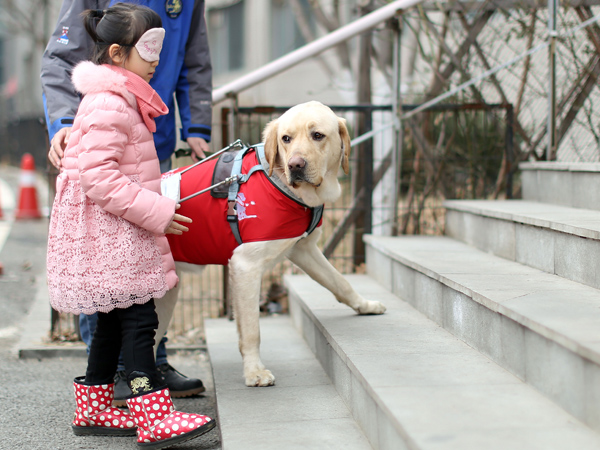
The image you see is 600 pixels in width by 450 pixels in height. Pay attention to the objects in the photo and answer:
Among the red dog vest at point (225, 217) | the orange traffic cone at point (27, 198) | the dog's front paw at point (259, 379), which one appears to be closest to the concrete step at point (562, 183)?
the red dog vest at point (225, 217)

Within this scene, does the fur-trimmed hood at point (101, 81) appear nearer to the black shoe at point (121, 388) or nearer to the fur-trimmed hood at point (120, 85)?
the fur-trimmed hood at point (120, 85)

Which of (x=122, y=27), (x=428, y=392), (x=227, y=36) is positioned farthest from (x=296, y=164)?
(x=227, y=36)

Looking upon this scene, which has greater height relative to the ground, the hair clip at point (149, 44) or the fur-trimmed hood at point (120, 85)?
the hair clip at point (149, 44)

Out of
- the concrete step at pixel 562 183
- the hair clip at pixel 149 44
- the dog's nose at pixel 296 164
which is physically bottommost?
the concrete step at pixel 562 183

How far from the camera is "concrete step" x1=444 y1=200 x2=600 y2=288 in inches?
112

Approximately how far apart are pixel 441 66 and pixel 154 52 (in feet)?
11.0

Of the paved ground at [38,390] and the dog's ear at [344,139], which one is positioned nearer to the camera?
the paved ground at [38,390]

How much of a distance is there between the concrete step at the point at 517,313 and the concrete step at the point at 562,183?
1.93ft

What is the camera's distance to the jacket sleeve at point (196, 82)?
3.56 m

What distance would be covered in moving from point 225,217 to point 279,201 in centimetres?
26

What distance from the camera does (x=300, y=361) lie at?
347 cm

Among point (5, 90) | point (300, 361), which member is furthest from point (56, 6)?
point (5, 90)

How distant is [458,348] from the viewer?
278 centimetres

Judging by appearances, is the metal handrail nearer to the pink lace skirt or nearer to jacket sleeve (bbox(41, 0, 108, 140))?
jacket sleeve (bbox(41, 0, 108, 140))
